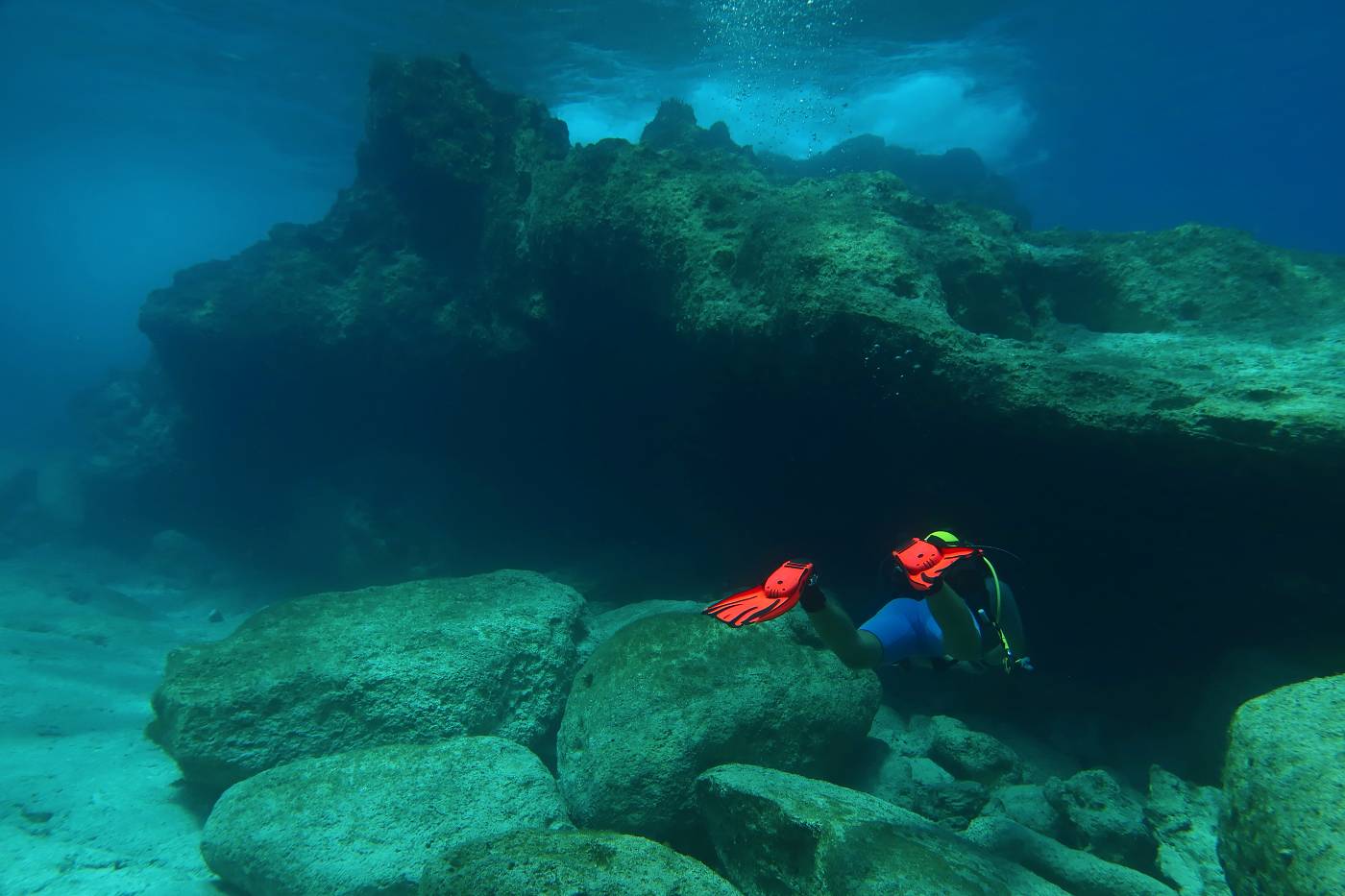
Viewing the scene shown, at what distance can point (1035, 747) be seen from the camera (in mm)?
5070

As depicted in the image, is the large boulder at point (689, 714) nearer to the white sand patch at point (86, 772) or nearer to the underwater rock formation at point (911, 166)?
the white sand patch at point (86, 772)

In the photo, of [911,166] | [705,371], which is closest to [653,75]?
[911,166]

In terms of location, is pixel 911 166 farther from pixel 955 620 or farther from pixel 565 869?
pixel 565 869

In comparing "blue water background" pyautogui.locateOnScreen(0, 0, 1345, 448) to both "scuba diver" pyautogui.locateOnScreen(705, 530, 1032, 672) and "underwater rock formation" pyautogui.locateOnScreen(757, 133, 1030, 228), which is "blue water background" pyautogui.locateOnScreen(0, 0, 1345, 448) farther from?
"scuba diver" pyautogui.locateOnScreen(705, 530, 1032, 672)

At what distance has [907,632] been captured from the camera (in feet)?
12.2

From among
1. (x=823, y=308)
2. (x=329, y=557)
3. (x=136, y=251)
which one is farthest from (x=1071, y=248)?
(x=136, y=251)

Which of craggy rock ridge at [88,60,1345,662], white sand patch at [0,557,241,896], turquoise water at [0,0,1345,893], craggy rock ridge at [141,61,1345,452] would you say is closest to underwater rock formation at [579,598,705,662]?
turquoise water at [0,0,1345,893]

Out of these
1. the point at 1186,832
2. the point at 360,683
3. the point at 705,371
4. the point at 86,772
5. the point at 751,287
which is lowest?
the point at 86,772

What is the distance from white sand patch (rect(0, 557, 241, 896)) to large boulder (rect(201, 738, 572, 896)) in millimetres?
501

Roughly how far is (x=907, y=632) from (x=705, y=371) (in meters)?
3.61

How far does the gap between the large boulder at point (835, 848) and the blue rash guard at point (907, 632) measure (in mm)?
831

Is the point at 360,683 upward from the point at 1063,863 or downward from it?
downward

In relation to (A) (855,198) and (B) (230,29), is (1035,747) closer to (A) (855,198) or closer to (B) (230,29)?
(A) (855,198)

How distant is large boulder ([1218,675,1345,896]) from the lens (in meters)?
2.37
